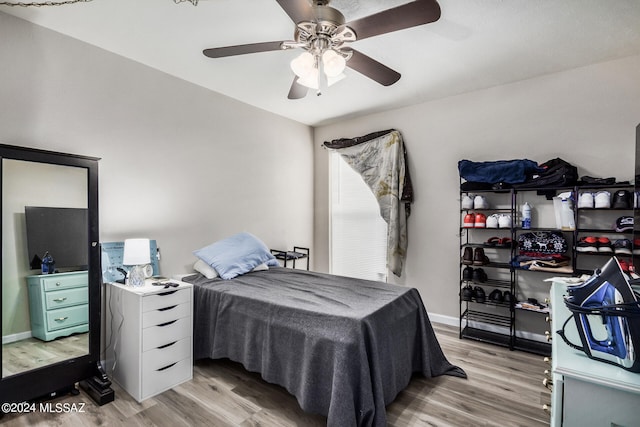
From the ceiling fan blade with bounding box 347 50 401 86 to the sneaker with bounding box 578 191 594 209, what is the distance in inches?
75.9

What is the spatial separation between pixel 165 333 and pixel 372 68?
2.38m

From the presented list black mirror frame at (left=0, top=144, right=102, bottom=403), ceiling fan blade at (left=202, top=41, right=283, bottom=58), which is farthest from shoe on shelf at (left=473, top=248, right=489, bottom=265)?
black mirror frame at (left=0, top=144, right=102, bottom=403)

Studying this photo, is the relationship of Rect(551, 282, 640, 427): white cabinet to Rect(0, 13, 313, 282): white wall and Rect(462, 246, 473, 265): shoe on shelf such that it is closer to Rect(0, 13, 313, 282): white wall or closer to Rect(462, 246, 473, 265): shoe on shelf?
Rect(462, 246, 473, 265): shoe on shelf

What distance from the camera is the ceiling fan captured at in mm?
1548

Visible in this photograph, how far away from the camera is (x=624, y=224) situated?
2.56 m

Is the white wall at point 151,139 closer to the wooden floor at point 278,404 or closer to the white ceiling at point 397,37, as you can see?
A: the white ceiling at point 397,37

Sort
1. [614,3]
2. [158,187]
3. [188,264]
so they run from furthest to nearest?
[188,264] → [158,187] → [614,3]

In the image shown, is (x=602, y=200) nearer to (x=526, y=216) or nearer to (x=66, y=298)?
(x=526, y=216)

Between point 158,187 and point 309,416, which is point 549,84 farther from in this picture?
→ point 158,187

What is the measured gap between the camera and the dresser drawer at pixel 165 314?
7.30 ft

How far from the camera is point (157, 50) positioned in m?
2.58

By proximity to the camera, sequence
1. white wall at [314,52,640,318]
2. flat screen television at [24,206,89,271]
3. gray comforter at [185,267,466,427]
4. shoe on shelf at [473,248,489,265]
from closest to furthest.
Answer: gray comforter at [185,267,466,427], flat screen television at [24,206,89,271], white wall at [314,52,640,318], shoe on shelf at [473,248,489,265]

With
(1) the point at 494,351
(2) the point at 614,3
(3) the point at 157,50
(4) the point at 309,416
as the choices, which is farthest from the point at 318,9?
(1) the point at 494,351

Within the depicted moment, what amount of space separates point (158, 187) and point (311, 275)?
65.1 inches
